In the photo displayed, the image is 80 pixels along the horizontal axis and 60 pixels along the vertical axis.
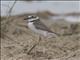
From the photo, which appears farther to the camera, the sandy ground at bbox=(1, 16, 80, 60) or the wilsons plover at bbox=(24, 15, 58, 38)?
the wilsons plover at bbox=(24, 15, 58, 38)

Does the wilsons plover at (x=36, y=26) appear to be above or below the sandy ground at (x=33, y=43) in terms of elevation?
above

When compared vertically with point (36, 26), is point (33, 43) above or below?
below

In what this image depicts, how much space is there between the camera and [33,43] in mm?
6246

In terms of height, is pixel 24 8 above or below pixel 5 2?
below

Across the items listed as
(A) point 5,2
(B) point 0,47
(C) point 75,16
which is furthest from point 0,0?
(C) point 75,16

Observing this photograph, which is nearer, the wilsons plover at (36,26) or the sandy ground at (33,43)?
the sandy ground at (33,43)

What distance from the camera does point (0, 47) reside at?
21.5ft

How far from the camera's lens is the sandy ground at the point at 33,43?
19.4 ft

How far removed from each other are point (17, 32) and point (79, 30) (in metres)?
1.85

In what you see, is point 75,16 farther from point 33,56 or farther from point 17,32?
point 33,56

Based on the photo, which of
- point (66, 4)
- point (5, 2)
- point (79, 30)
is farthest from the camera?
point (66, 4)

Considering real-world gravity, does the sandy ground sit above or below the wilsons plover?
below

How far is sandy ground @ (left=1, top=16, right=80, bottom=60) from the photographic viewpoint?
5.90m

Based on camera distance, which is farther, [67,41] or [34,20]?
[67,41]
